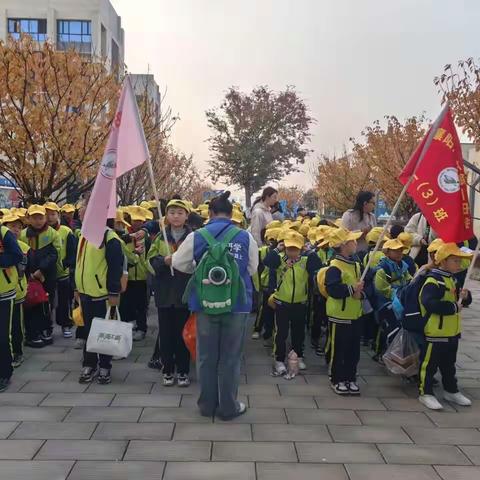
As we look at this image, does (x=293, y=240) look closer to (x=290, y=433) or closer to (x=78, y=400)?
(x=290, y=433)

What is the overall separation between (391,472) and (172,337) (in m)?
2.54

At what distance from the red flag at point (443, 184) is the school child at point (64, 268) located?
14.7ft

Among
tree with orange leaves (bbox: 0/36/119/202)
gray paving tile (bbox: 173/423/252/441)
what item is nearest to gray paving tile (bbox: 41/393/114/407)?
gray paving tile (bbox: 173/423/252/441)

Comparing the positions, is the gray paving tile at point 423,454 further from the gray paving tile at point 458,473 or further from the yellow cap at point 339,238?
the yellow cap at point 339,238

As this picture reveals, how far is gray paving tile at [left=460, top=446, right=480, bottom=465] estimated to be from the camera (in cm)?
390

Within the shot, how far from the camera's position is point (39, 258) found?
6.79 metres

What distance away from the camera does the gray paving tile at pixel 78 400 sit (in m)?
4.90

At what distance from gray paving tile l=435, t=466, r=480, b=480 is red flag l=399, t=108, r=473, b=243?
189cm

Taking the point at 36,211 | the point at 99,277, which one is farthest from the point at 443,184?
the point at 36,211

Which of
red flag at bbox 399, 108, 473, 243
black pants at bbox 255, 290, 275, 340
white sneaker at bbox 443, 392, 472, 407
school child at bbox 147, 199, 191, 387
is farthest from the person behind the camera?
black pants at bbox 255, 290, 275, 340

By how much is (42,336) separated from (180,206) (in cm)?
289

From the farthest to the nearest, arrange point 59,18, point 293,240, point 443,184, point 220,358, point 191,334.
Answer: point 59,18, point 293,240, point 191,334, point 443,184, point 220,358

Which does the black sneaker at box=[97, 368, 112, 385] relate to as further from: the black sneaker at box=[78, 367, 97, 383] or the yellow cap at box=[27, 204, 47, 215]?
the yellow cap at box=[27, 204, 47, 215]

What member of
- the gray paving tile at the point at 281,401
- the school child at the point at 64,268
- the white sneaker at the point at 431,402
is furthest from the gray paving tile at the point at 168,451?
the school child at the point at 64,268
